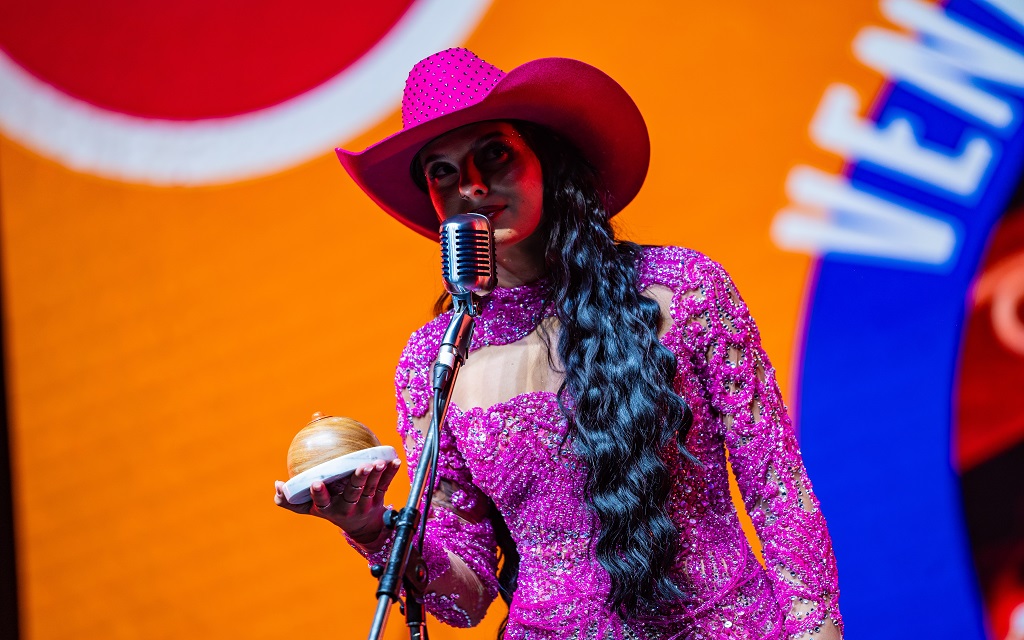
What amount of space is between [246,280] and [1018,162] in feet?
5.71

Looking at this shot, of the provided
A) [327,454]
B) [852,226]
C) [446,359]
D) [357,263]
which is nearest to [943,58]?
[852,226]

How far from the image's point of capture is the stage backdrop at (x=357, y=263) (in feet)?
6.89

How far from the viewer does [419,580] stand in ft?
3.73

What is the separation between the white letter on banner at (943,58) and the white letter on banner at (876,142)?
84 millimetres

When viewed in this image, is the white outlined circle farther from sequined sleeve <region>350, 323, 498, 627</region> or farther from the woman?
sequined sleeve <region>350, 323, 498, 627</region>

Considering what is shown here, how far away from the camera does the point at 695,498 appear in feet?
4.92

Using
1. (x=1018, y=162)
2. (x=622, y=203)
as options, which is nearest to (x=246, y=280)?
(x=622, y=203)

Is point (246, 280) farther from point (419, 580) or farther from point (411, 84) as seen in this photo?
point (419, 580)

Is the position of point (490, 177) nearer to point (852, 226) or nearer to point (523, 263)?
point (523, 263)

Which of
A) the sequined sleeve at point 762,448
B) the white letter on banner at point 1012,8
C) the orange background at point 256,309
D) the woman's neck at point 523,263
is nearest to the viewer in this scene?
the sequined sleeve at point 762,448

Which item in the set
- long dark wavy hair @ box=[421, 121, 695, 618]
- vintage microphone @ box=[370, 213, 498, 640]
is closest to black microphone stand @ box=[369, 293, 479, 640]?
vintage microphone @ box=[370, 213, 498, 640]

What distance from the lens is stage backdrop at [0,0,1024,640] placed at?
2102 millimetres

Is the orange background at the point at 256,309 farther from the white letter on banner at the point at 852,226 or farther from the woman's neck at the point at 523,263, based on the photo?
the woman's neck at the point at 523,263

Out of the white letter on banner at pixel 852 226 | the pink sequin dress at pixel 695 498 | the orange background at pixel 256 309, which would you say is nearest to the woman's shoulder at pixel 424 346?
the pink sequin dress at pixel 695 498
